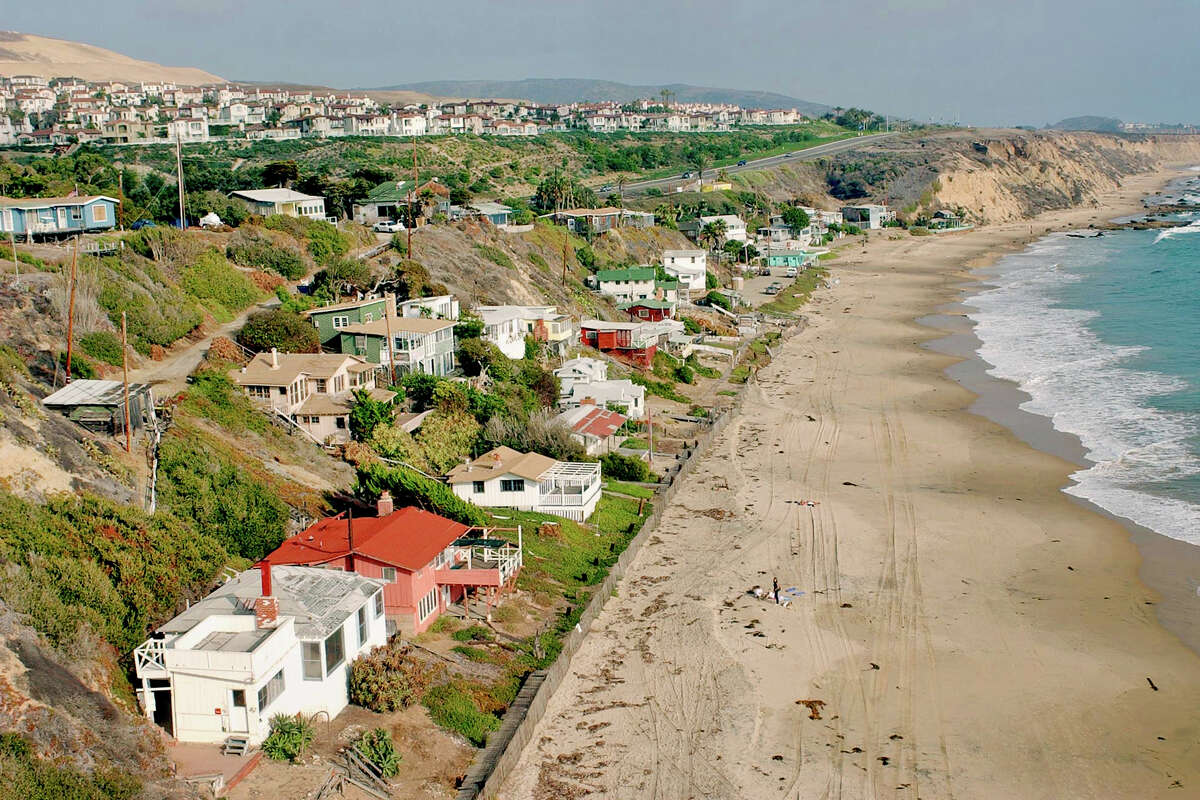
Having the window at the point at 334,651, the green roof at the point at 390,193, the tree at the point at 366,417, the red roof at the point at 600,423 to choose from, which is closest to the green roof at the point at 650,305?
the green roof at the point at 390,193

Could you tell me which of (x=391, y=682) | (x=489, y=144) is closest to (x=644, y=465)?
→ (x=391, y=682)

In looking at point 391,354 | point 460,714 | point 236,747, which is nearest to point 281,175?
point 391,354

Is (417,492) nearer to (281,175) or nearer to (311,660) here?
(311,660)

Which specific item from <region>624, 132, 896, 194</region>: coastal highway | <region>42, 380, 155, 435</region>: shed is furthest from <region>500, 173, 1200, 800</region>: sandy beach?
<region>624, 132, 896, 194</region>: coastal highway

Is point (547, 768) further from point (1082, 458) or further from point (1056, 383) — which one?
point (1056, 383)

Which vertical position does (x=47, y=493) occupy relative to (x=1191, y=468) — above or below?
above

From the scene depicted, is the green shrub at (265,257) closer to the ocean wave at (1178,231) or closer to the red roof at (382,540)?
the red roof at (382,540)

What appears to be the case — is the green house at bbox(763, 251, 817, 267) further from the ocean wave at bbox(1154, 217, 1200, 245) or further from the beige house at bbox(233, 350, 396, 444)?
the beige house at bbox(233, 350, 396, 444)

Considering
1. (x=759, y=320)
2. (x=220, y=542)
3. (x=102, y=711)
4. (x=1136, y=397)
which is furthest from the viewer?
(x=759, y=320)
